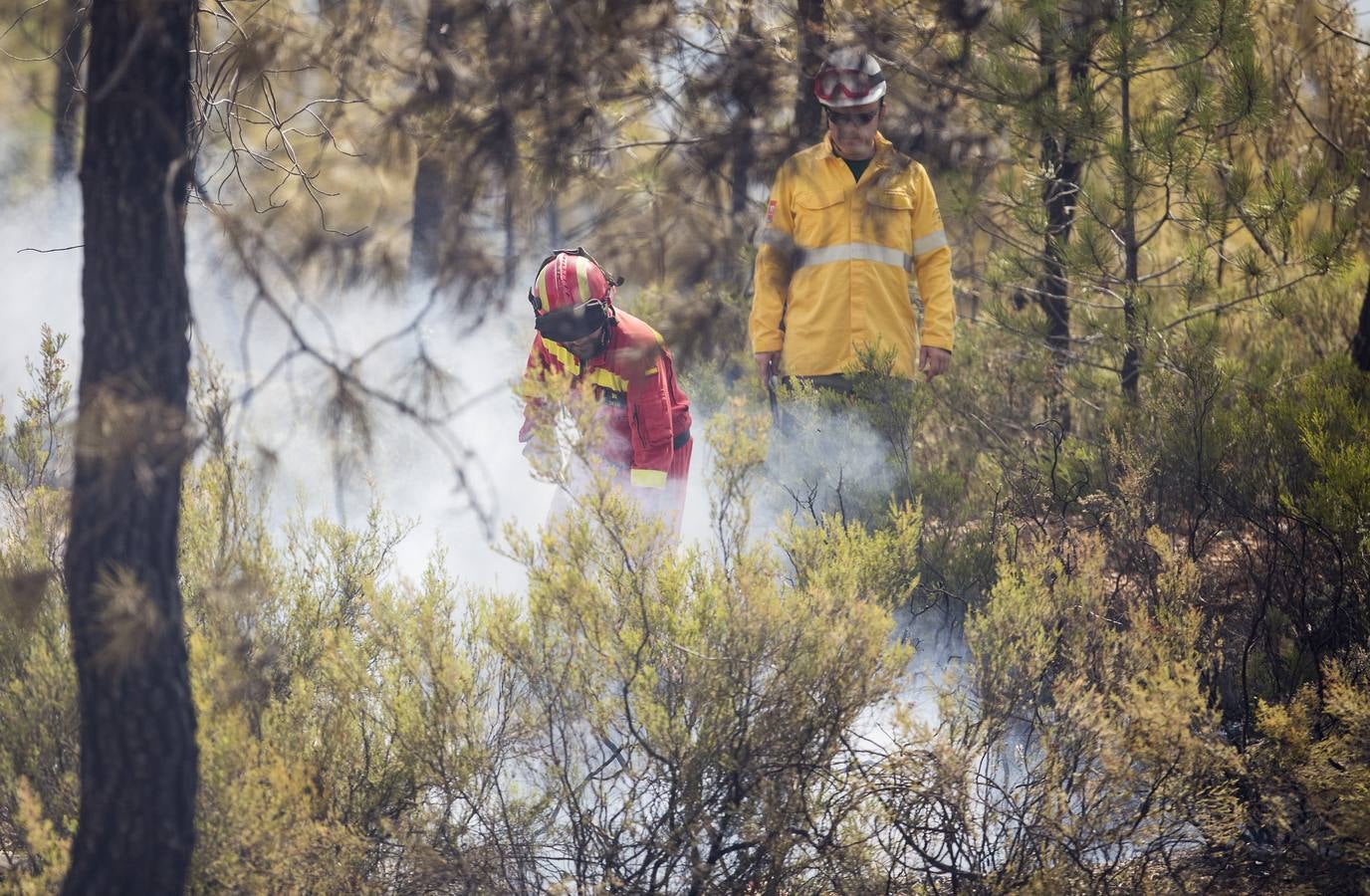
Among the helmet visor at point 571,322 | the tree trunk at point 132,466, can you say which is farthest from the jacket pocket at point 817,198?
the tree trunk at point 132,466

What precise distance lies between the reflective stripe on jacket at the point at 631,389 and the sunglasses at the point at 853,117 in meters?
1.19

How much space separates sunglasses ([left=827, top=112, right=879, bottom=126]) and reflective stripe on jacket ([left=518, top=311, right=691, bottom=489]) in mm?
1191

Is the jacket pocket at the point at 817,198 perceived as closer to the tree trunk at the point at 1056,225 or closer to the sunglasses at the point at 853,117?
the sunglasses at the point at 853,117

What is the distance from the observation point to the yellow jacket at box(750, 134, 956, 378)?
16.6 ft

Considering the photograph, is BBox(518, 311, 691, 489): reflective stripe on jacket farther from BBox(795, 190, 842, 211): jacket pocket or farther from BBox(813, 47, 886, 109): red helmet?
BBox(813, 47, 886, 109): red helmet

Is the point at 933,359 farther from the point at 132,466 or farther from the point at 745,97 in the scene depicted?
the point at 132,466

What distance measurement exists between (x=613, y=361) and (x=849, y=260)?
1.21 m

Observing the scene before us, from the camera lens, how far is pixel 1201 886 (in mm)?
3197

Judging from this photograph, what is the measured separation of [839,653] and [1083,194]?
381cm

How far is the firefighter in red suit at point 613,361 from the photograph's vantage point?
431 cm

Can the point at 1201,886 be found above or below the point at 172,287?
below

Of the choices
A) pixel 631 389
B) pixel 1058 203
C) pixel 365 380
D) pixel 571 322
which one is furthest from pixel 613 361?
pixel 1058 203

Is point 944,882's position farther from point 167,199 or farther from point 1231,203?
point 1231,203

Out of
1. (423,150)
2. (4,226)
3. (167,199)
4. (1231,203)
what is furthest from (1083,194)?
(4,226)
